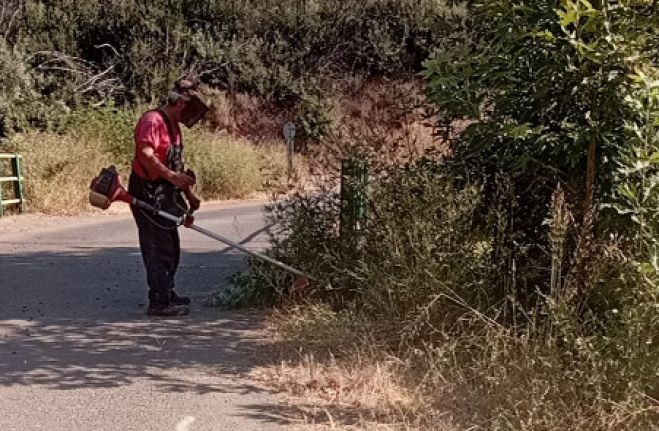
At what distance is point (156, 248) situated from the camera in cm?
738

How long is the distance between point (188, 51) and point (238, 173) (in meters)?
9.25

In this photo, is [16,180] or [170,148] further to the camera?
[16,180]

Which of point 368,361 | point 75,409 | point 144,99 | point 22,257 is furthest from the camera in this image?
point 144,99

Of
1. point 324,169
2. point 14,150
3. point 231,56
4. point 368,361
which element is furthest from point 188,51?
point 368,361

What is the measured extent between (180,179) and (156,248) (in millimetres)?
647

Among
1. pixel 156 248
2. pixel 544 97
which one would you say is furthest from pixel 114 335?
pixel 544 97

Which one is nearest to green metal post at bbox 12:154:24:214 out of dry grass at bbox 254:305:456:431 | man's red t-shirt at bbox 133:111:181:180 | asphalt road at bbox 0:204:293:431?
asphalt road at bbox 0:204:293:431

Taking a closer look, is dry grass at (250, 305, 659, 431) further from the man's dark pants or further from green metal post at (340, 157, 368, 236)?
the man's dark pants

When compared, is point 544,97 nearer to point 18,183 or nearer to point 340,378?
point 340,378

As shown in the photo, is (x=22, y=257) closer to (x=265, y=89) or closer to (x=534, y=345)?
(x=534, y=345)

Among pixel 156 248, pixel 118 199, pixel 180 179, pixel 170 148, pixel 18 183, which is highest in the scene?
pixel 170 148

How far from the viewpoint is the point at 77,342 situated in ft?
21.9

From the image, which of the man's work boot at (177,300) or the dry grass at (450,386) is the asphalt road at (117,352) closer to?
the man's work boot at (177,300)

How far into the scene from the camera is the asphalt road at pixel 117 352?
508cm
